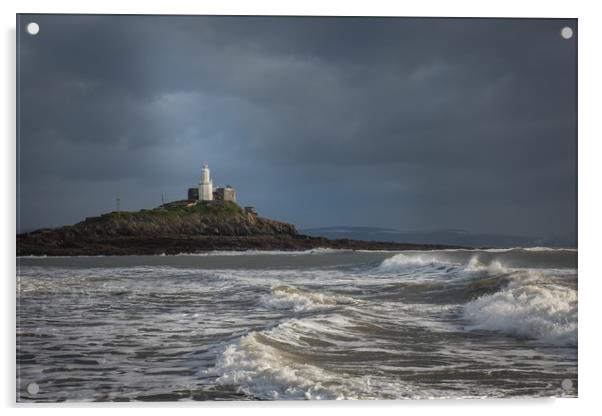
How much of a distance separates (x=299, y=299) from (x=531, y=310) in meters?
1.56

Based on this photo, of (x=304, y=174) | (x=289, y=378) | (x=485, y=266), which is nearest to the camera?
(x=289, y=378)

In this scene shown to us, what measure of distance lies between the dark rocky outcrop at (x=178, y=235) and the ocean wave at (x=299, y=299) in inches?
12.9

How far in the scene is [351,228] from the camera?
432 centimetres

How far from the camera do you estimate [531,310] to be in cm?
436

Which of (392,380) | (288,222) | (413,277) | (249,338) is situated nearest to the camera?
(392,380)

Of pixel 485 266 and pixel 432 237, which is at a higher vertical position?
pixel 432 237

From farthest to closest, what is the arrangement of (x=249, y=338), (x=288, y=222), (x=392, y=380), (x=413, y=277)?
(x=413, y=277)
(x=288, y=222)
(x=249, y=338)
(x=392, y=380)

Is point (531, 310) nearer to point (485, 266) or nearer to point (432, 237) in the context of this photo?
point (485, 266)

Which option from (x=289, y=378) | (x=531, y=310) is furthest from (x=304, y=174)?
(x=531, y=310)

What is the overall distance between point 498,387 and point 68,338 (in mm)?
2578

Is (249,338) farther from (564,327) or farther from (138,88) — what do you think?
(564,327)

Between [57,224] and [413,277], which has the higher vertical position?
[57,224]

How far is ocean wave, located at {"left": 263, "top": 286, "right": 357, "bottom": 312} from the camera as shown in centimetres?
444

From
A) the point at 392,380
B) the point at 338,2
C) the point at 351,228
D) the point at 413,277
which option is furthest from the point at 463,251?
the point at 338,2
